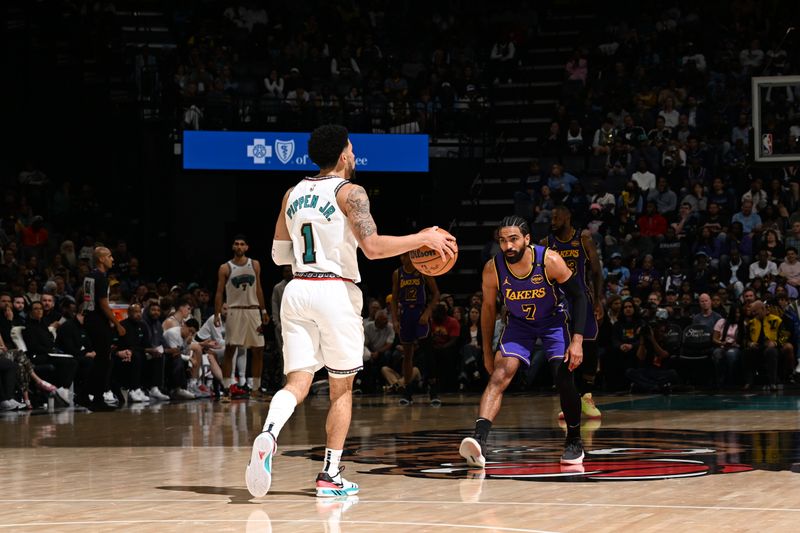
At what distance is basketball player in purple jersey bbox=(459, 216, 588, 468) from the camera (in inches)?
328

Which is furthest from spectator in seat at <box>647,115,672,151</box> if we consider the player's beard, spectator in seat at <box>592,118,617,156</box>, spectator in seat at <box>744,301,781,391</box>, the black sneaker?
the black sneaker

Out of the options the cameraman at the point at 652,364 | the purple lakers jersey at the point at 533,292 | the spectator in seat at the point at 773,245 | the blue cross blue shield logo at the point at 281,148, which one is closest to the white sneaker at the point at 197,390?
the cameraman at the point at 652,364

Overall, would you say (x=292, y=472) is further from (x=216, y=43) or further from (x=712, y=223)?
(x=216, y=43)

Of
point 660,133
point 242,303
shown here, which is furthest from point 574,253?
point 660,133

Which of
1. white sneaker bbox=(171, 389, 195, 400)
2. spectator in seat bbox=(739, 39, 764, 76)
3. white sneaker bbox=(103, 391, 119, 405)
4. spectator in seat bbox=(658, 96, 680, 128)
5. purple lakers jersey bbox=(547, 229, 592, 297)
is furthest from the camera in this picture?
spectator in seat bbox=(739, 39, 764, 76)

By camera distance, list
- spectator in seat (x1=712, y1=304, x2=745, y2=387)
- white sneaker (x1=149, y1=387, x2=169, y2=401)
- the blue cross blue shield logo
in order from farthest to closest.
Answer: the blue cross blue shield logo, spectator in seat (x1=712, y1=304, x2=745, y2=387), white sneaker (x1=149, y1=387, x2=169, y2=401)

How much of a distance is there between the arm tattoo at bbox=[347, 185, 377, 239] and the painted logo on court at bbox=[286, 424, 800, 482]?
1.71 meters

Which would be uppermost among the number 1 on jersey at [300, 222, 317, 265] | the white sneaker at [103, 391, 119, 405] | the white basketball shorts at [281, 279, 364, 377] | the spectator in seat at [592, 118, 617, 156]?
the spectator in seat at [592, 118, 617, 156]

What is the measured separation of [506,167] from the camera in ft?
80.3

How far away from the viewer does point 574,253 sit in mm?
11320

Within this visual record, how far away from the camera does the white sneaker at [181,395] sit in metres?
16.9

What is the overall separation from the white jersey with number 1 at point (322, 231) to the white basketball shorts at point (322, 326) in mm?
93

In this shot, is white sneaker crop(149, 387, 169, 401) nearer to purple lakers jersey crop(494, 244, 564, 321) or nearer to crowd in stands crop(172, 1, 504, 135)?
crowd in stands crop(172, 1, 504, 135)

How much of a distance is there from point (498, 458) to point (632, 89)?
1710 centimetres
